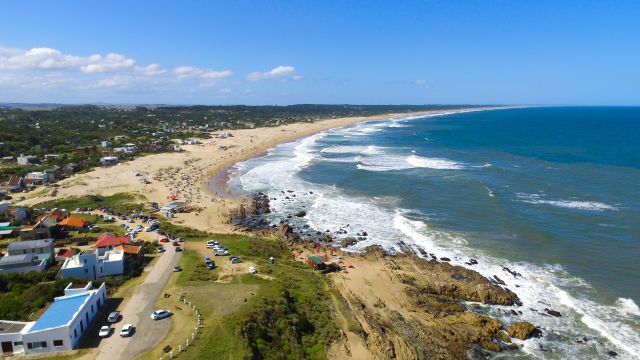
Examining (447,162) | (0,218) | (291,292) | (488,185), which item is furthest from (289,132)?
(291,292)

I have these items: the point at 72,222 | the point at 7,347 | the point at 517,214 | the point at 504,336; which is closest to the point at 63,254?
the point at 72,222

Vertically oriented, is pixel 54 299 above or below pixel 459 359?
above

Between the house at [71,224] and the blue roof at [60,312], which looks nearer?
the blue roof at [60,312]

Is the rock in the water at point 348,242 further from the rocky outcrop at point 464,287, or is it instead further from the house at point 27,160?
the house at point 27,160

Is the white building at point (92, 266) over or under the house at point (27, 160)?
under

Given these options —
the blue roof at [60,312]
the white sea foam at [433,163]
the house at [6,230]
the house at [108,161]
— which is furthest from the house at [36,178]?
the white sea foam at [433,163]

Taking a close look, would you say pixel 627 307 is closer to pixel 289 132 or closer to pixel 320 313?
pixel 320 313
